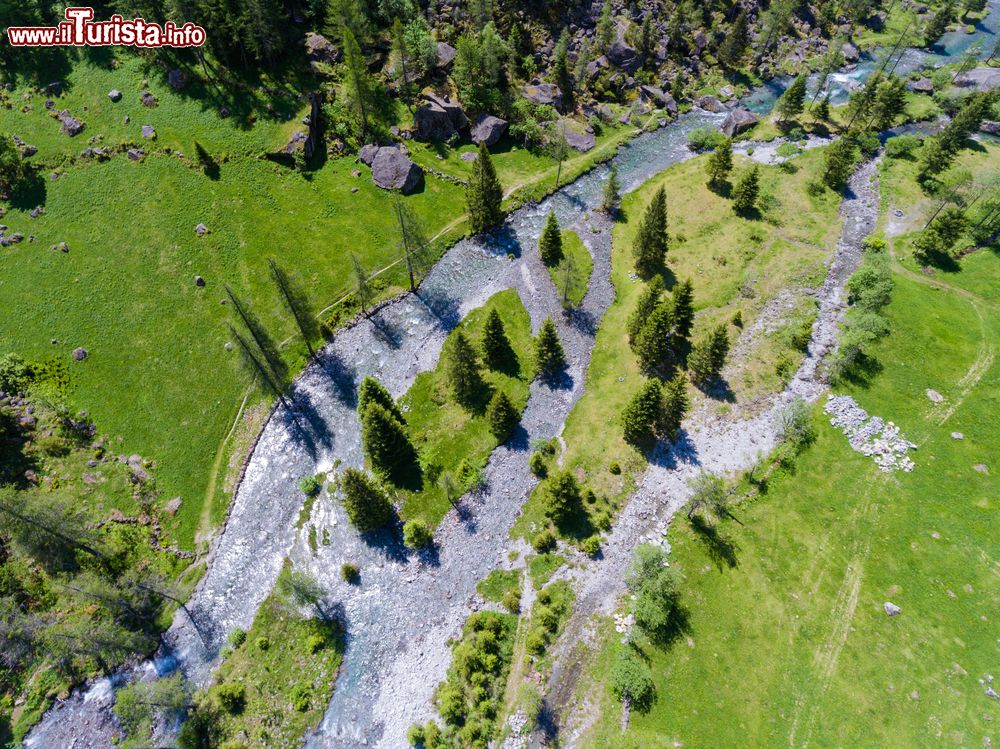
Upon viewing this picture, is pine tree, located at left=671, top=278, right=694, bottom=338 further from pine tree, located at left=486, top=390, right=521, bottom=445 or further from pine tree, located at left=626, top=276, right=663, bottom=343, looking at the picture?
pine tree, located at left=486, top=390, right=521, bottom=445

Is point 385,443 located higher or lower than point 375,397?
lower

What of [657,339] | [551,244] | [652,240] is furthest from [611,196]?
[657,339]

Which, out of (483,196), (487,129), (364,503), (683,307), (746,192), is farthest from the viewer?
(487,129)

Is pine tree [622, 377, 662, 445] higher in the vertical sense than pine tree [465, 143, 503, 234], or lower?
lower

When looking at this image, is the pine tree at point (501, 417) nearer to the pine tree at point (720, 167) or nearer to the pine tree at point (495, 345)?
the pine tree at point (495, 345)

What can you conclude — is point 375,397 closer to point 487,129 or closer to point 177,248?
point 177,248

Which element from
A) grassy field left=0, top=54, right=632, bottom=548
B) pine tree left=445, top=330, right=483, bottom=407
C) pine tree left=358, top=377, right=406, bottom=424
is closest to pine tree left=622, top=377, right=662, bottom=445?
pine tree left=445, top=330, right=483, bottom=407
